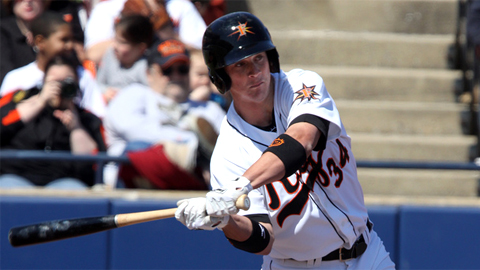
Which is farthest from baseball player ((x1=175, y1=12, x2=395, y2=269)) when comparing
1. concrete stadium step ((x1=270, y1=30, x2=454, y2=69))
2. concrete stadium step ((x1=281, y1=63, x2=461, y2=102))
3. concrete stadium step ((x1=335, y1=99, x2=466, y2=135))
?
concrete stadium step ((x1=270, y1=30, x2=454, y2=69))

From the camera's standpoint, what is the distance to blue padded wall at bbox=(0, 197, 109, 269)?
4.17 metres

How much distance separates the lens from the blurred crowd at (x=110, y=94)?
14.3ft

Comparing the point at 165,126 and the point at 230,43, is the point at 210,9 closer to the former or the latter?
the point at 165,126

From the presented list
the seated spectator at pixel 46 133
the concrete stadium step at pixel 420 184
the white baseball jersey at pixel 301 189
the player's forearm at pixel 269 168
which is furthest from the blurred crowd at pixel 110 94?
the player's forearm at pixel 269 168

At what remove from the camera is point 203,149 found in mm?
4312

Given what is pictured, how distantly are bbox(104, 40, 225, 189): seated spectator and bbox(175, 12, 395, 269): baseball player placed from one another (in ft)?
5.84

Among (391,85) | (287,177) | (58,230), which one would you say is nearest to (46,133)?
(58,230)

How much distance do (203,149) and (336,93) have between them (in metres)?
1.92

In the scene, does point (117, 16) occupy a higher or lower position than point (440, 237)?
higher

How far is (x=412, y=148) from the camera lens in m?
5.18

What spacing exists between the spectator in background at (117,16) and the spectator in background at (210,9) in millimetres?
170

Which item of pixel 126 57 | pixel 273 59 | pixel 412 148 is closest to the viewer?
pixel 273 59

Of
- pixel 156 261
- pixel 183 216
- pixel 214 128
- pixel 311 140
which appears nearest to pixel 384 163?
pixel 214 128

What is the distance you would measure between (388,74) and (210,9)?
1832 mm
